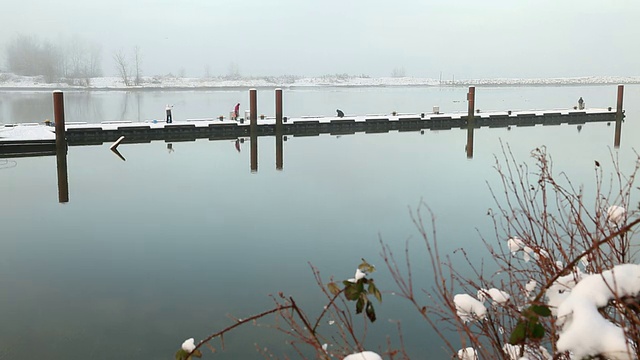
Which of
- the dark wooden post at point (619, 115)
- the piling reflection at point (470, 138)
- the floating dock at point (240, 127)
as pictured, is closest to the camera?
the floating dock at point (240, 127)

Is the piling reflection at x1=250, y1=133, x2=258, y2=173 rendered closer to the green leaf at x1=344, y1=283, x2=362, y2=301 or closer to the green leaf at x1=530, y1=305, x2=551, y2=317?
the green leaf at x1=344, y1=283, x2=362, y2=301

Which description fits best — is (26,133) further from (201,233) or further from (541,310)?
(541,310)

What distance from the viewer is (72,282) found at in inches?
330

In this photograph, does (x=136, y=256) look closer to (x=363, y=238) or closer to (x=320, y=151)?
(x=363, y=238)

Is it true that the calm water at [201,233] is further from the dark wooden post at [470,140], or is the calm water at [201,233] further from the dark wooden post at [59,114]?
the dark wooden post at [59,114]

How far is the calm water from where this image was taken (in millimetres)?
6832

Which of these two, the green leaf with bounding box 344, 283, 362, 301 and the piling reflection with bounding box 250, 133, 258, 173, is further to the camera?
the piling reflection with bounding box 250, 133, 258, 173

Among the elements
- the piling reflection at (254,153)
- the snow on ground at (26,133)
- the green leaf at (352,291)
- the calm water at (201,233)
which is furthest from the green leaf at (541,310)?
the snow on ground at (26,133)

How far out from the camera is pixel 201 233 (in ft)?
35.5

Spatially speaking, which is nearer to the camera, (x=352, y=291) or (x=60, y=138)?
(x=352, y=291)

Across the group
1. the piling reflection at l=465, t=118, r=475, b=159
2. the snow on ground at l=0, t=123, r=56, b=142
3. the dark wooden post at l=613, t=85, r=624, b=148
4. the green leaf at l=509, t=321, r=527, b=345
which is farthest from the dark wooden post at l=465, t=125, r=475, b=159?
the green leaf at l=509, t=321, r=527, b=345

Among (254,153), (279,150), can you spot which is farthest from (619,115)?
(254,153)

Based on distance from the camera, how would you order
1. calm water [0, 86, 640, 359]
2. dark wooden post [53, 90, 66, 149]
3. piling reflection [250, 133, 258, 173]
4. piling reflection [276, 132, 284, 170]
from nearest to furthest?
calm water [0, 86, 640, 359] → piling reflection [250, 133, 258, 173] → dark wooden post [53, 90, 66, 149] → piling reflection [276, 132, 284, 170]

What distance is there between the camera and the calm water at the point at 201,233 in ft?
22.4
